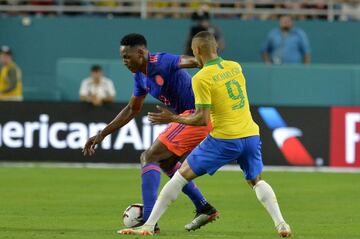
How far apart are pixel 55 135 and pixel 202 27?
3.93 m

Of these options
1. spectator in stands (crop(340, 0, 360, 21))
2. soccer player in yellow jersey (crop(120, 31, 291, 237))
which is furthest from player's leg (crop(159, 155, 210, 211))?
spectator in stands (crop(340, 0, 360, 21))

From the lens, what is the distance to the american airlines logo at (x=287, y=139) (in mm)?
21422

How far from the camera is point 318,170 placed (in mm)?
21344

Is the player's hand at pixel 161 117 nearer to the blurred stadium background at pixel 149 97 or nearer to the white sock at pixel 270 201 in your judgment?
the white sock at pixel 270 201

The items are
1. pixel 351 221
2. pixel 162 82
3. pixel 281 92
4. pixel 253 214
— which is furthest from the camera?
pixel 281 92

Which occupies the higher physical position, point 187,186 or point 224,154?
point 224,154

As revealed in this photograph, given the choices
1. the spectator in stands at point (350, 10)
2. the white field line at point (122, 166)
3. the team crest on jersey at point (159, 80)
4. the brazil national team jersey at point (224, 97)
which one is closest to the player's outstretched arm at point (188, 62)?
the team crest on jersey at point (159, 80)

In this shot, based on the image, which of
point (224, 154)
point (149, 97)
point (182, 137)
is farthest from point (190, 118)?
point (149, 97)

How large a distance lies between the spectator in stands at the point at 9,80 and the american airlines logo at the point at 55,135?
1.46 meters

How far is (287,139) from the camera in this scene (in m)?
21.4

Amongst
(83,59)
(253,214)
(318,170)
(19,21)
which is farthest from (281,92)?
(253,214)

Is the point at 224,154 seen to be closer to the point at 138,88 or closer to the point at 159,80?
the point at 159,80

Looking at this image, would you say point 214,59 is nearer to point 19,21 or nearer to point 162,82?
point 162,82

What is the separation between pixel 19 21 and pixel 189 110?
1461cm
